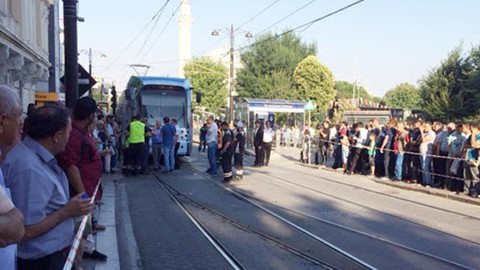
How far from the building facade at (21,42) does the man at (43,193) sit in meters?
8.91

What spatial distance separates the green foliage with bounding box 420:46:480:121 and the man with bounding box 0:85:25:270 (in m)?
38.2

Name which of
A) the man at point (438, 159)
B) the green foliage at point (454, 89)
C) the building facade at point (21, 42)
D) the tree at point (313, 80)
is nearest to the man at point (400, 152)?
the man at point (438, 159)

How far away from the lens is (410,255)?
7539mm

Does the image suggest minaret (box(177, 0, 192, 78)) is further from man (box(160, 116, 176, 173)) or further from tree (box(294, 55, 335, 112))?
man (box(160, 116, 176, 173))

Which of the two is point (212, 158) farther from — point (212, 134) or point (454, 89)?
point (454, 89)

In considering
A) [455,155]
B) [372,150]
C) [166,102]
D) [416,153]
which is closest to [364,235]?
[455,155]

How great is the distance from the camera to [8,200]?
7.66 ft

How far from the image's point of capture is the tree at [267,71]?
62500 mm

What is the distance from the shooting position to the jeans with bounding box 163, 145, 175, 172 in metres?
18.0

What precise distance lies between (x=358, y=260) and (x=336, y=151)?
13701 mm

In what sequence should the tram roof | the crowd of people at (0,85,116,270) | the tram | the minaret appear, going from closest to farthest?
the crowd of people at (0,85,116,270) < the tram < the tram roof < the minaret

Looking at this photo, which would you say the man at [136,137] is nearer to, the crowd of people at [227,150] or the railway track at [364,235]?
the crowd of people at [227,150]

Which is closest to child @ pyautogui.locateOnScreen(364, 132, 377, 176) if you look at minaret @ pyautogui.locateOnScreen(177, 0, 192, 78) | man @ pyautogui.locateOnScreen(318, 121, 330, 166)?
man @ pyautogui.locateOnScreen(318, 121, 330, 166)

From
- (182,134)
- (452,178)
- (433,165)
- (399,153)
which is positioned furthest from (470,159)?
(182,134)
